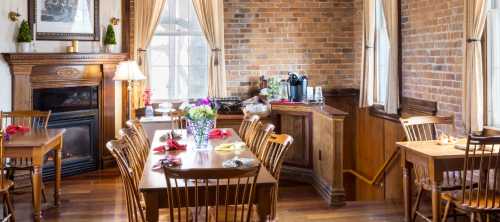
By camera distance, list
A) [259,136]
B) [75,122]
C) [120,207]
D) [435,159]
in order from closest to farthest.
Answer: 1. [435,159]
2. [259,136]
3. [120,207]
4. [75,122]

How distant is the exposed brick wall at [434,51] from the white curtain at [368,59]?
2.42 ft

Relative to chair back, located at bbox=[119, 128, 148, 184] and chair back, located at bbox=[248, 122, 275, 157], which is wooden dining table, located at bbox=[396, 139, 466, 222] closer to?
chair back, located at bbox=[248, 122, 275, 157]

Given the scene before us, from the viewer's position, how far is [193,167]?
371 cm

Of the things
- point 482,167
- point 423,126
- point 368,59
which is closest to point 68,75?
point 368,59

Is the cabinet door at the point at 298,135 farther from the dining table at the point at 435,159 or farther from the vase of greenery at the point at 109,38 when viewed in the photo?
the vase of greenery at the point at 109,38

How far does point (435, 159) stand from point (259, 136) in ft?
4.52

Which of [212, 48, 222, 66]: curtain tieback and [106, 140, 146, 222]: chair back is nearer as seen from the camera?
[106, 140, 146, 222]: chair back

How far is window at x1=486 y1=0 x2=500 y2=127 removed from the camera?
16.8 ft

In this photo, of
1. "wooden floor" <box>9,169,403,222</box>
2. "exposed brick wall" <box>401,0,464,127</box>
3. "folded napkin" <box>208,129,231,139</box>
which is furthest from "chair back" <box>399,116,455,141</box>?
"folded napkin" <box>208,129,231,139</box>

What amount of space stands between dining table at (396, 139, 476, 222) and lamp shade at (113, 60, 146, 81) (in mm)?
3722

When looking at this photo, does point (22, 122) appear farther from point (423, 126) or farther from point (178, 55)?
point (423, 126)

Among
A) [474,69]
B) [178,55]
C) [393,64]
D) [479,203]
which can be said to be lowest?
Answer: [479,203]

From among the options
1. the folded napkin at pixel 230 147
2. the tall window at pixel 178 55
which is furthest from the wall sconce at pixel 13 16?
the folded napkin at pixel 230 147

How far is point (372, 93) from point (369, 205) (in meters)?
2.07
